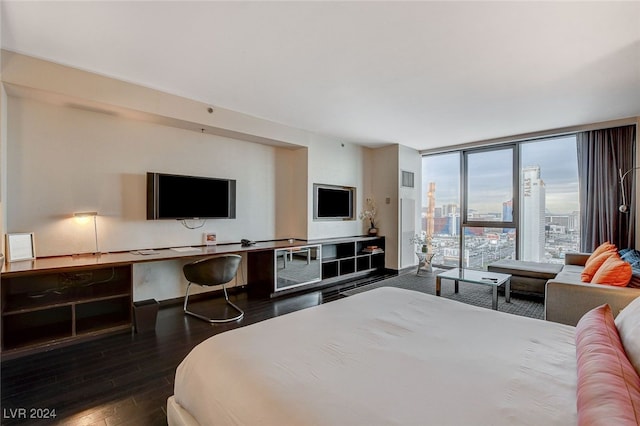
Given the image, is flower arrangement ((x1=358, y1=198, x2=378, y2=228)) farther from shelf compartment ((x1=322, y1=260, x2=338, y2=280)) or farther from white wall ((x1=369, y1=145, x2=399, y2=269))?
shelf compartment ((x1=322, y1=260, x2=338, y2=280))

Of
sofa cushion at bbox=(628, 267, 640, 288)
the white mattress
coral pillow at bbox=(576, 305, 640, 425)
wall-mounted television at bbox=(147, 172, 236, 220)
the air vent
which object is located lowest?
the white mattress

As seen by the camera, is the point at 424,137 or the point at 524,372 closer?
the point at 524,372

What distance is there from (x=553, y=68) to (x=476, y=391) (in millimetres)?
3115

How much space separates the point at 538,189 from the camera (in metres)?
5.17

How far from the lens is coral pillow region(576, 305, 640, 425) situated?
2.58 ft

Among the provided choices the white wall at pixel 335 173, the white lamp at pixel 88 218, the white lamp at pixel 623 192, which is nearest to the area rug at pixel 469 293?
the white wall at pixel 335 173

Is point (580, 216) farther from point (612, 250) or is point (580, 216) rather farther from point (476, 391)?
point (476, 391)

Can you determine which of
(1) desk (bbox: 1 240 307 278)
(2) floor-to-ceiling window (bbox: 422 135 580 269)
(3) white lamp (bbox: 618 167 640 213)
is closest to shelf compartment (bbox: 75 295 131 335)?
(1) desk (bbox: 1 240 307 278)

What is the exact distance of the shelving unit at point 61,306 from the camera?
8.29ft

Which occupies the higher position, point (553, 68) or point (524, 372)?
point (553, 68)

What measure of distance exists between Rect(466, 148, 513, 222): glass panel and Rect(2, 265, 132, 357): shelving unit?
230 inches

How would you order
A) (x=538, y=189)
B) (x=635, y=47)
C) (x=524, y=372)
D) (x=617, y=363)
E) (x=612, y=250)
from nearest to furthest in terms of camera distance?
1. (x=617, y=363)
2. (x=524, y=372)
3. (x=635, y=47)
4. (x=612, y=250)
5. (x=538, y=189)

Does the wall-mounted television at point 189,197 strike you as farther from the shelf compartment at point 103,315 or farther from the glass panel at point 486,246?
the glass panel at point 486,246

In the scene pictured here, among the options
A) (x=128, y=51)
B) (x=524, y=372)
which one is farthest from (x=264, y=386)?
(x=128, y=51)
